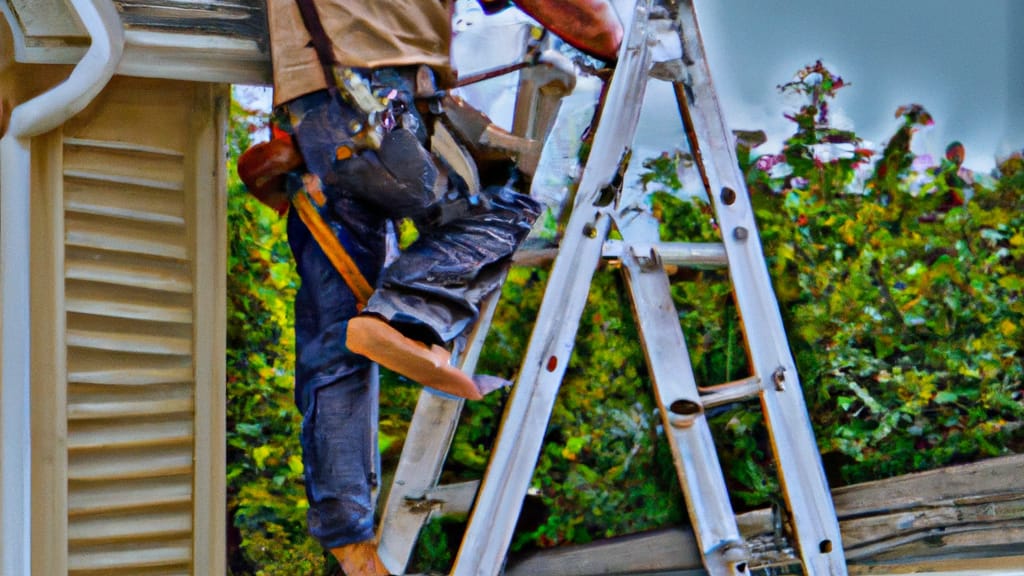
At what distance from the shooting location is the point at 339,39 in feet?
6.70

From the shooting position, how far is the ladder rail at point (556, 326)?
233 cm

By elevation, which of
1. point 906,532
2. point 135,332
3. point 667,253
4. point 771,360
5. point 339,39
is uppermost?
point 339,39

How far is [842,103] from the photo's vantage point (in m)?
2.54

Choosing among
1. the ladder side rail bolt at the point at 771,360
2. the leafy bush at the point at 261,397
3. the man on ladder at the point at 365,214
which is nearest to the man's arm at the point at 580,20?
the man on ladder at the point at 365,214

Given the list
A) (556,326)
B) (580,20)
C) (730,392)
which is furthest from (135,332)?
(730,392)

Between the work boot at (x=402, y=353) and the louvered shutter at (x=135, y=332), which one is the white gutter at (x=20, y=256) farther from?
the work boot at (x=402, y=353)

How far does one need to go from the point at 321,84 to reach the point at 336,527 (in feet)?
2.61

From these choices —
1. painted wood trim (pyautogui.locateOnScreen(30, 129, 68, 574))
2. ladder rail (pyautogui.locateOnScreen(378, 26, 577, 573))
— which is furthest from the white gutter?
ladder rail (pyautogui.locateOnScreen(378, 26, 577, 573))

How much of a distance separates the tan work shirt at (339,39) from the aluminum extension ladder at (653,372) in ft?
1.63

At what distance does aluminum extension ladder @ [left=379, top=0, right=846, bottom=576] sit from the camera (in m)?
2.32

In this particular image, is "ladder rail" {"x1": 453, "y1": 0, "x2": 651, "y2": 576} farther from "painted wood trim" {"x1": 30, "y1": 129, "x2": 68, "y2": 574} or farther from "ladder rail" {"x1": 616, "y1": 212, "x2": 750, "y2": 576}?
"painted wood trim" {"x1": 30, "y1": 129, "x2": 68, "y2": 574}

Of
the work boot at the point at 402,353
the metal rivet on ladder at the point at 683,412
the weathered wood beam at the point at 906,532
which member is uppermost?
the work boot at the point at 402,353

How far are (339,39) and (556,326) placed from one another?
2.31 feet

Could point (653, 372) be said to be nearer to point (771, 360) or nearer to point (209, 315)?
point (771, 360)
